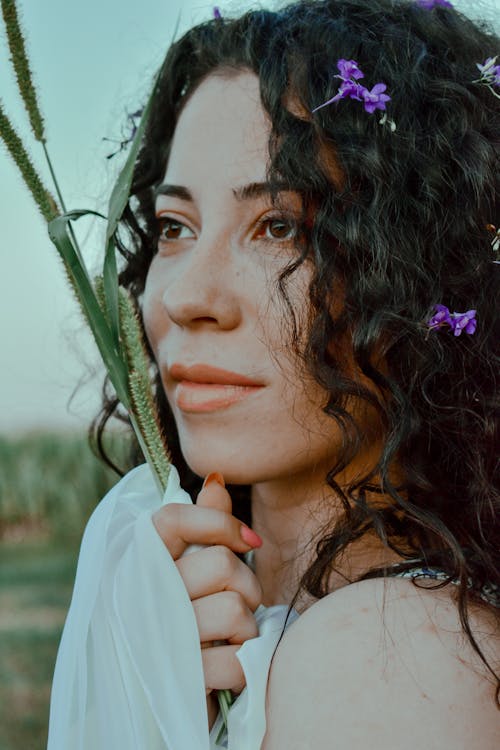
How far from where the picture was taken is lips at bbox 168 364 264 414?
1.40 m

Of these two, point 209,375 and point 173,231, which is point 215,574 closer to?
point 209,375

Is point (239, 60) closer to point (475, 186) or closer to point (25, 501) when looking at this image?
point (475, 186)

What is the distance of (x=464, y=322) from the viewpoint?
53.5 inches

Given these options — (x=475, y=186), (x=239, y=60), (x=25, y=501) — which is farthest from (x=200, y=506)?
(x=25, y=501)

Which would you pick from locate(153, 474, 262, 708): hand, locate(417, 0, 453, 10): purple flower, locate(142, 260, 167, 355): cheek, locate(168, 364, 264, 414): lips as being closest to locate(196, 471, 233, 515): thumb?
locate(153, 474, 262, 708): hand

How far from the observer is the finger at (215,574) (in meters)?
1.29

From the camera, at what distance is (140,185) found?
6.56 feet

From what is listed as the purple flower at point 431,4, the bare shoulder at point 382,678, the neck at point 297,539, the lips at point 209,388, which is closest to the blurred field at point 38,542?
the neck at point 297,539

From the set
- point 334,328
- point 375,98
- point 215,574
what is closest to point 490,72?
point 375,98

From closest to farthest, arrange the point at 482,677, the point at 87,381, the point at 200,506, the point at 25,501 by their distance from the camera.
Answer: the point at 482,677 < the point at 200,506 < the point at 87,381 < the point at 25,501

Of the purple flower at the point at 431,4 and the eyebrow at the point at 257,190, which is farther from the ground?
the purple flower at the point at 431,4

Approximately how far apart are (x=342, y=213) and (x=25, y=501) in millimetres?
2887

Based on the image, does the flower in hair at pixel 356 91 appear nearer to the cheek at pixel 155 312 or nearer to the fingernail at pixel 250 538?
the cheek at pixel 155 312

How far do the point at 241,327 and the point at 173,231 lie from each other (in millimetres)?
374
